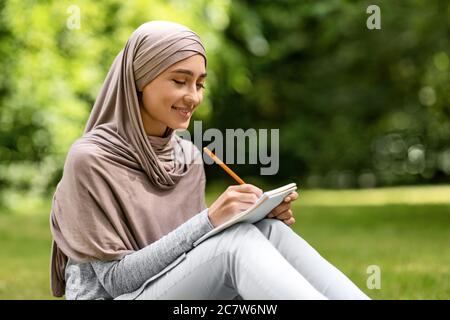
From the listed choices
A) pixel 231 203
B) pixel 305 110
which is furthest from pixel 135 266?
pixel 305 110

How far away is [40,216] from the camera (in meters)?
10.5

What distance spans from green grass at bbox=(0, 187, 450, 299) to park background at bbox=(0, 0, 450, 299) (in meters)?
0.02

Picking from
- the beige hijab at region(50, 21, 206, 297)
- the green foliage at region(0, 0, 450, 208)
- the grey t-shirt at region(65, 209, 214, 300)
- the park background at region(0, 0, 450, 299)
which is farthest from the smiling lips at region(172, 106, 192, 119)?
the green foliage at region(0, 0, 450, 208)

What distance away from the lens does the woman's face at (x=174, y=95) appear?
8.92 ft

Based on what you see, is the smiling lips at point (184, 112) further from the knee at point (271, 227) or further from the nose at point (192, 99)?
the knee at point (271, 227)

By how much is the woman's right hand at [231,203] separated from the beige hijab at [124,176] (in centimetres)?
32

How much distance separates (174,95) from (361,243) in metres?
5.27

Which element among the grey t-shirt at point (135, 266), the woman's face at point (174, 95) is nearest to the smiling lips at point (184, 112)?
the woman's face at point (174, 95)

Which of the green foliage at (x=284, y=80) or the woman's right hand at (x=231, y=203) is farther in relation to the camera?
the green foliage at (x=284, y=80)

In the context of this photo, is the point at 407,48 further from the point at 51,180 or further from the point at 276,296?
the point at 276,296

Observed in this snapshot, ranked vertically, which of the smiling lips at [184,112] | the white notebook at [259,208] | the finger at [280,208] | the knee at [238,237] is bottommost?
the knee at [238,237]

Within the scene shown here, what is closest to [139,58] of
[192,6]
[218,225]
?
[218,225]

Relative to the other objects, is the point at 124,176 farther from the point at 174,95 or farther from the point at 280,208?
the point at 280,208

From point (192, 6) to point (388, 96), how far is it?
8.83 m
